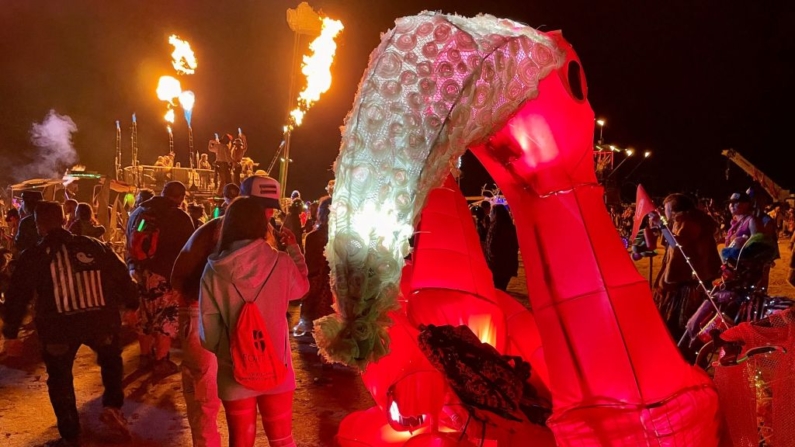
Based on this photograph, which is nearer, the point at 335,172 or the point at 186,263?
the point at 335,172

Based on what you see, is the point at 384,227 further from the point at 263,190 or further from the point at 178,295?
the point at 178,295

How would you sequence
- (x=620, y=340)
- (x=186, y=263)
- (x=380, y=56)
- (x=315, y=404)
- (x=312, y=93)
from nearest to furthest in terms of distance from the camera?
(x=620, y=340)
(x=380, y=56)
(x=186, y=263)
(x=315, y=404)
(x=312, y=93)

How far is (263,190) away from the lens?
4.02m

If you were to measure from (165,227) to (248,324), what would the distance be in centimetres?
319

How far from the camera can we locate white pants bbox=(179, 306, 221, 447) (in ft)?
13.1

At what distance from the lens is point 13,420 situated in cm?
517

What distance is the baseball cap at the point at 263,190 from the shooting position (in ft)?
13.1

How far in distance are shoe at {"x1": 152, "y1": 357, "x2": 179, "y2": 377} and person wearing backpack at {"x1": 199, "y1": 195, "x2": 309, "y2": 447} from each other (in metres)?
3.58

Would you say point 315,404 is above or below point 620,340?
below

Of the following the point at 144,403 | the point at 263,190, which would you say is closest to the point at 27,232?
the point at 144,403

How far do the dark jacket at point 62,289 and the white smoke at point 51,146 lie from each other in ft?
107

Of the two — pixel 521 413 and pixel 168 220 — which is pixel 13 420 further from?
pixel 521 413

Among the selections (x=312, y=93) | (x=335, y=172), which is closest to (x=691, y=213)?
(x=335, y=172)

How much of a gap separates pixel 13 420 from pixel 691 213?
662 cm
